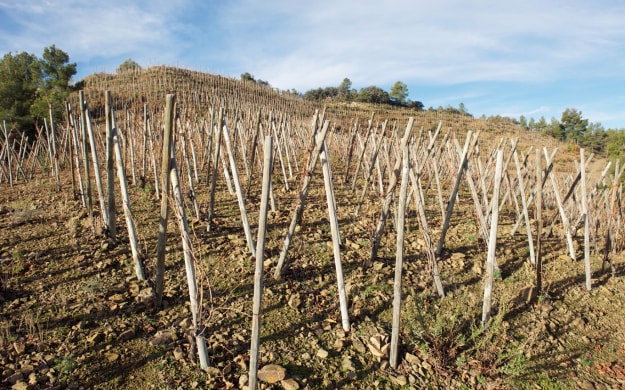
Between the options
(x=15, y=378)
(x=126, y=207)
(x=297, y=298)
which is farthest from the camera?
(x=297, y=298)

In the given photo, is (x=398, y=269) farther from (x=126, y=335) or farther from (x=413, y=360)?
(x=126, y=335)

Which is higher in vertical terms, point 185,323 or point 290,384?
point 185,323

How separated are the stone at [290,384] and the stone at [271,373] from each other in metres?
0.04

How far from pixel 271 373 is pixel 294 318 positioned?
30.1 inches

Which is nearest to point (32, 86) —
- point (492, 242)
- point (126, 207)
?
point (126, 207)

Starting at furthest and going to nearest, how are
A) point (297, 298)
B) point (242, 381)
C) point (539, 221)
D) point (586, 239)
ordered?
1. point (586, 239)
2. point (539, 221)
3. point (297, 298)
4. point (242, 381)

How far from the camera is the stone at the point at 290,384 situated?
2568 millimetres

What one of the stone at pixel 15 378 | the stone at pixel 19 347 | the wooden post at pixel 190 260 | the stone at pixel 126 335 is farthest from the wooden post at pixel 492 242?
the stone at pixel 19 347

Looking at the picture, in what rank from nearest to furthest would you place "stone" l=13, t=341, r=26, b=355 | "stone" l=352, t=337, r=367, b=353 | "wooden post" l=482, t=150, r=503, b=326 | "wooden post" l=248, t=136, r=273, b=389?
"wooden post" l=248, t=136, r=273, b=389 < "stone" l=13, t=341, r=26, b=355 < "stone" l=352, t=337, r=367, b=353 < "wooden post" l=482, t=150, r=503, b=326

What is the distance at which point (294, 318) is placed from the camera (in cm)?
340

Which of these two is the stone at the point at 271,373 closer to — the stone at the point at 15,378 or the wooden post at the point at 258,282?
the wooden post at the point at 258,282

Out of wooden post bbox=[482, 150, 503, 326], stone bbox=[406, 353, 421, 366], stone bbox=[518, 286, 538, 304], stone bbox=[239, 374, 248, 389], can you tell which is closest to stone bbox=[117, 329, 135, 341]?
stone bbox=[239, 374, 248, 389]

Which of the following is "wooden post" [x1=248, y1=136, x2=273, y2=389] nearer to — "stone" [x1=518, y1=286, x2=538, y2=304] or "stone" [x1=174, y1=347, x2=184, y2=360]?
"stone" [x1=174, y1=347, x2=184, y2=360]

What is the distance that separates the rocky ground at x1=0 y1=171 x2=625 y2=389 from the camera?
8.87ft
